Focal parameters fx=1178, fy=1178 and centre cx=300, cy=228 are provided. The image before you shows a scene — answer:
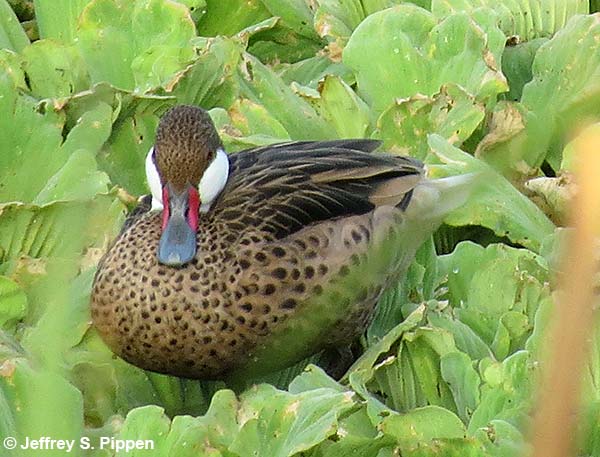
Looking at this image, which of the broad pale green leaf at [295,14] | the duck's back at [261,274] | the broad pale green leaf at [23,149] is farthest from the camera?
the broad pale green leaf at [295,14]

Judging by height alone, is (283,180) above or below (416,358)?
above

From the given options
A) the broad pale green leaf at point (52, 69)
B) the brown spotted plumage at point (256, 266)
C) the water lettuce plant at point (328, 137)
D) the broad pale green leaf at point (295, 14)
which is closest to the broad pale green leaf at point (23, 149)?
the water lettuce plant at point (328, 137)

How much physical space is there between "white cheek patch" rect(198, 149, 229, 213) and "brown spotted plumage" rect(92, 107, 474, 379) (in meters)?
0.01

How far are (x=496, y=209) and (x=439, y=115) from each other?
289 millimetres

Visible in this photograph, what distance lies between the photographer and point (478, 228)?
2.55 meters

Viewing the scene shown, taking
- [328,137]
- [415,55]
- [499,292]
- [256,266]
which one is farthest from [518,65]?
[256,266]

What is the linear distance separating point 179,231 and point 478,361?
55 centimetres

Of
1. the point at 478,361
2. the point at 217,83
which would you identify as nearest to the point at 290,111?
the point at 217,83

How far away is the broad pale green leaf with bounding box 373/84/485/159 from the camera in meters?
2.54

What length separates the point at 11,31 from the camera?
2.92 meters

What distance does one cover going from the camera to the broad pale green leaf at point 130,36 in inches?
108

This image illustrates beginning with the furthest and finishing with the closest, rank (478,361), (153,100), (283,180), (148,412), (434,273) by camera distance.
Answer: (153,100) < (434,273) < (283,180) < (478,361) < (148,412)

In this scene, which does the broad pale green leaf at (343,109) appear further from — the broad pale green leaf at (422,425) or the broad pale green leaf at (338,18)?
the broad pale green leaf at (422,425)

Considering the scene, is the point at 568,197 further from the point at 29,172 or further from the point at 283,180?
the point at 29,172
